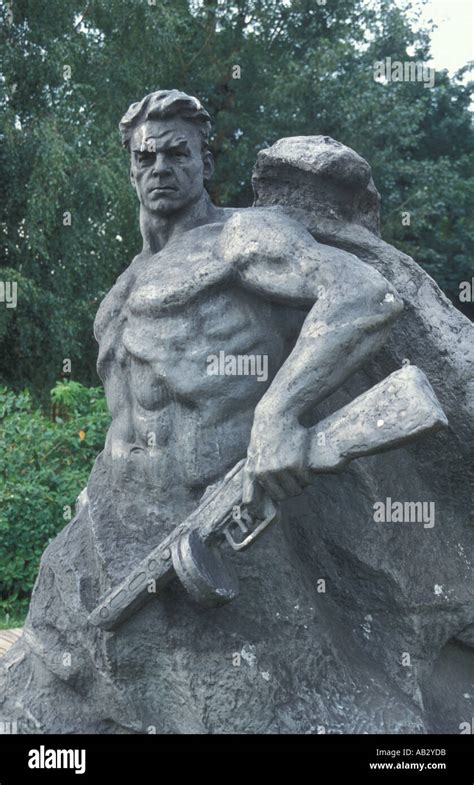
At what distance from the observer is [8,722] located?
10.2ft

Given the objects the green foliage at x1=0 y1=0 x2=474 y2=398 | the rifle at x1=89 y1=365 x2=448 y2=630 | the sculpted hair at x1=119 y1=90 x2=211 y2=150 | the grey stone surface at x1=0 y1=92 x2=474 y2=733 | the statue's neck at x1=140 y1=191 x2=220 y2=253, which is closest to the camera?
the rifle at x1=89 y1=365 x2=448 y2=630

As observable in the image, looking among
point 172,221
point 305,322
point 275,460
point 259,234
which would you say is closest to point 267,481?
point 275,460

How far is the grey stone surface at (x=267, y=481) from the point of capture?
9.36ft

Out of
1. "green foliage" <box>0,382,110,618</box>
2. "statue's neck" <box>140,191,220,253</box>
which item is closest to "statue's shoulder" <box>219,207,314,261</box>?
"statue's neck" <box>140,191,220,253</box>

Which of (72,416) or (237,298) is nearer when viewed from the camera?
(237,298)

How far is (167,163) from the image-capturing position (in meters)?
3.12

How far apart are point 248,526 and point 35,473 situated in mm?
4542

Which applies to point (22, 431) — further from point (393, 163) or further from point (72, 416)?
point (393, 163)

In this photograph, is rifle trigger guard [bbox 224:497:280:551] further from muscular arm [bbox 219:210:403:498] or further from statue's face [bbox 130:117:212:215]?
statue's face [bbox 130:117:212:215]

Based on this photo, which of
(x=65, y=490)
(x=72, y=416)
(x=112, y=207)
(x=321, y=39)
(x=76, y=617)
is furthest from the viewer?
(x=321, y=39)

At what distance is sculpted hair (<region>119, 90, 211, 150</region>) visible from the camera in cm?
309

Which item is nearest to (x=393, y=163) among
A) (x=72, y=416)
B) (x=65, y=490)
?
(x=72, y=416)

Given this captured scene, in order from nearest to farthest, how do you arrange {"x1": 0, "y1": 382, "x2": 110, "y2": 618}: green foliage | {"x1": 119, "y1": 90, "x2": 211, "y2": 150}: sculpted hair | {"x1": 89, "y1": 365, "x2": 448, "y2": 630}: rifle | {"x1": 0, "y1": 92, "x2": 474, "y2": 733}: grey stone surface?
1. {"x1": 89, "y1": 365, "x2": 448, "y2": 630}: rifle
2. {"x1": 0, "y1": 92, "x2": 474, "y2": 733}: grey stone surface
3. {"x1": 119, "y1": 90, "x2": 211, "y2": 150}: sculpted hair
4. {"x1": 0, "y1": 382, "x2": 110, "y2": 618}: green foliage

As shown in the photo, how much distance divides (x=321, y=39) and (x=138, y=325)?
35.9 feet
